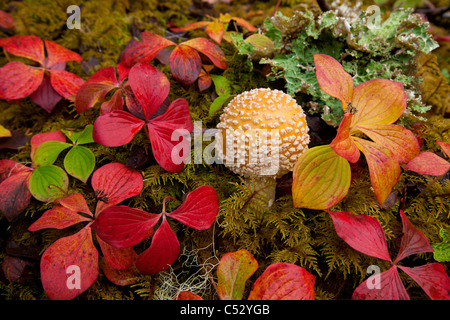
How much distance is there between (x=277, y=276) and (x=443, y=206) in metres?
1.17

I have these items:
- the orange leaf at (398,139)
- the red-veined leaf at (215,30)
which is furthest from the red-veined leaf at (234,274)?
the red-veined leaf at (215,30)

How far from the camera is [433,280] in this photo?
134 cm

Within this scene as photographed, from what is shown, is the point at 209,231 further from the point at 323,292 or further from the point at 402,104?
the point at 402,104

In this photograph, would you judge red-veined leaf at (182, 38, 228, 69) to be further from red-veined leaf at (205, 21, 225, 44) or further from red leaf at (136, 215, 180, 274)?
red leaf at (136, 215, 180, 274)

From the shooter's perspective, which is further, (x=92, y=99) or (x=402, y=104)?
(x=92, y=99)

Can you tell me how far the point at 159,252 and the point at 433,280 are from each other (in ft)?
4.26

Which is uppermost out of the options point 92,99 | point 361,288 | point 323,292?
point 92,99

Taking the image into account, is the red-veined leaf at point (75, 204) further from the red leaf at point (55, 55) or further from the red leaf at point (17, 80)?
the red leaf at point (55, 55)

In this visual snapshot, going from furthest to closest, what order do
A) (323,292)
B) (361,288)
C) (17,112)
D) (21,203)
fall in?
(17,112), (21,203), (323,292), (361,288)

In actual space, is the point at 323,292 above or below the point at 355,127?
below

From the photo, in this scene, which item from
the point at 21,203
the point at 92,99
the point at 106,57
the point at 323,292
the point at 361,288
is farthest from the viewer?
the point at 106,57

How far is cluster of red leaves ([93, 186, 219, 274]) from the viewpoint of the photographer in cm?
134

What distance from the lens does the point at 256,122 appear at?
5.21ft

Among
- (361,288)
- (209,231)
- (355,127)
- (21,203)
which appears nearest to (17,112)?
(21,203)
